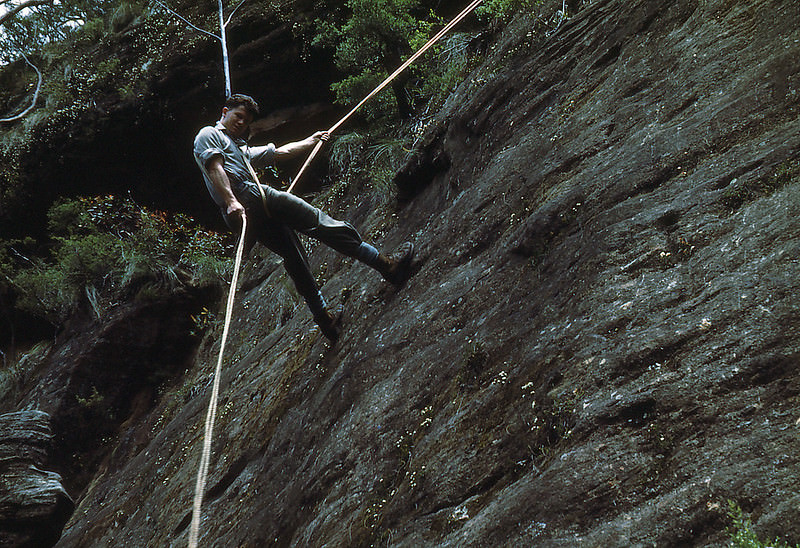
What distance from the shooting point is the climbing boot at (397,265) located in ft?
18.7

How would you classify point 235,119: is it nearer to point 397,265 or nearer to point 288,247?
point 288,247

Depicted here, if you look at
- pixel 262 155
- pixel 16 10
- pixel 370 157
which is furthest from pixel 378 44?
pixel 16 10

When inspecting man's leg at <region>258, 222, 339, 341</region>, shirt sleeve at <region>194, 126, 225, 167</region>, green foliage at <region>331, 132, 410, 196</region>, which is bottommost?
man's leg at <region>258, 222, 339, 341</region>

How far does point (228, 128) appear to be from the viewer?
5.75 metres

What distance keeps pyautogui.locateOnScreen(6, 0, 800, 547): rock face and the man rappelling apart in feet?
1.11

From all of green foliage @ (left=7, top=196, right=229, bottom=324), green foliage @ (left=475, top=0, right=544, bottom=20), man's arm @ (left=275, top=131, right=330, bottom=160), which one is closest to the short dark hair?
man's arm @ (left=275, top=131, right=330, bottom=160)

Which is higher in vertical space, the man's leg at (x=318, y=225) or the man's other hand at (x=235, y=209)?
the man's other hand at (x=235, y=209)

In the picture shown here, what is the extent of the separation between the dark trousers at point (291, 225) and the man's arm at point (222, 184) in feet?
0.71

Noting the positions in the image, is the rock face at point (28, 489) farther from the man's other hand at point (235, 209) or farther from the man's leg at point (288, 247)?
the man's other hand at point (235, 209)

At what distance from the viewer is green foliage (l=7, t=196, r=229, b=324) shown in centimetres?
1112

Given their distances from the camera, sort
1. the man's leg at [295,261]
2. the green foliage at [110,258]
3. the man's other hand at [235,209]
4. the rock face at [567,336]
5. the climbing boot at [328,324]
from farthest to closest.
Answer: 1. the green foliage at [110,258]
2. the climbing boot at [328,324]
3. the man's leg at [295,261]
4. the man's other hand at [235,209]
5. the rock face at [567,336]

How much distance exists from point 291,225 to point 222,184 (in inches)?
28.0

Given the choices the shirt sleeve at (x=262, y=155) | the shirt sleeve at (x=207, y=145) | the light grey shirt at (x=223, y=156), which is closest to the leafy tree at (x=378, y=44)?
the shirt sleeve at (x=262, y=155)

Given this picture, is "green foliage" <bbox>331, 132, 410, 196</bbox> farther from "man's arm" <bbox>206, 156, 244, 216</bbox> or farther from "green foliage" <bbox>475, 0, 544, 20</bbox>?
"man's arm" <bbox>206, 156, 244, 216</bbox>
